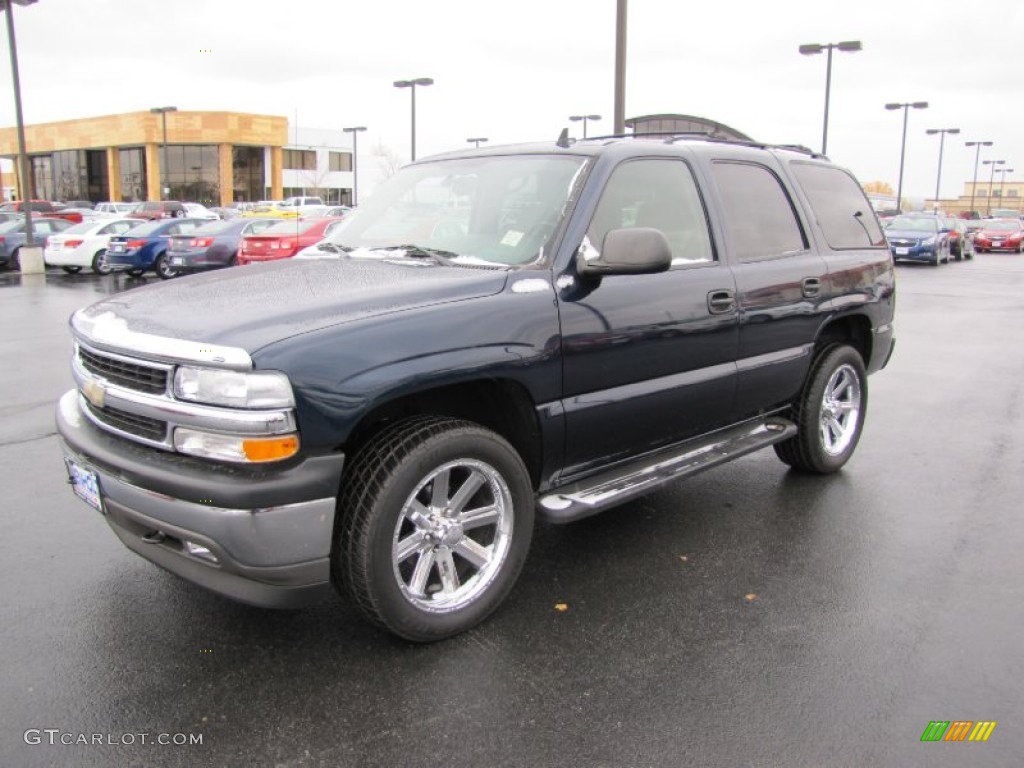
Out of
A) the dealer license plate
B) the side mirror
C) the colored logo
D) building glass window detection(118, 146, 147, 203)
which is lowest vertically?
the colored logo

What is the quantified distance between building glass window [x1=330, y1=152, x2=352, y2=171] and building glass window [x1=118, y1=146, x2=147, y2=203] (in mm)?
17411

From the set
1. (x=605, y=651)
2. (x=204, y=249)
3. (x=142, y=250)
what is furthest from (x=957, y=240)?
(x=605, y=651)

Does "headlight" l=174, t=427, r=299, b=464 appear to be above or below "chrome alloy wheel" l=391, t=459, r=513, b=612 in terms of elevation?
above

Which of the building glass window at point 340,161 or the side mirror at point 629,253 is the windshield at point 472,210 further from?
the building glass window at point 340,161

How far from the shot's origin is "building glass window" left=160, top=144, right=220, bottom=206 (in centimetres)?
7075


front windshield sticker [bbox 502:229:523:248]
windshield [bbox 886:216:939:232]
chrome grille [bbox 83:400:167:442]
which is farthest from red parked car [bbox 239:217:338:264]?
windshield [bbox 886:216:939:232]

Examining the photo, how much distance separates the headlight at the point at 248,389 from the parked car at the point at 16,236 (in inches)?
892

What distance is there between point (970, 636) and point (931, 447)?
3.10 m

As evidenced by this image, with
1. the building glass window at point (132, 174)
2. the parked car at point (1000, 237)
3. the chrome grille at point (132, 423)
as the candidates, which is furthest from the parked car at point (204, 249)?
the building glass window at point (132, 174)

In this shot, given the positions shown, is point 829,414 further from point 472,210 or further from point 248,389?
point 248,389

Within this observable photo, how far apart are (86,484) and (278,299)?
102 centimetres

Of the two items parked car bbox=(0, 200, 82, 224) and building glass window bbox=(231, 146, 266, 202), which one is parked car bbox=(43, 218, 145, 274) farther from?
building glass window bbox=(231, 146, 266, 202)

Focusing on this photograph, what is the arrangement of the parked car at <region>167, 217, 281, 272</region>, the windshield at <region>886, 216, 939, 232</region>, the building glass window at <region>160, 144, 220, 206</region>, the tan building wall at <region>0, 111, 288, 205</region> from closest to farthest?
the parked car at <region>167, 217, 281, 272</region>
the windshield at <region>886, 216, 939, 232</region>
the tan building wall at <region>0, 111, 288, 205</region>
the building glass window at <region>160, 144, 220, 206</region>

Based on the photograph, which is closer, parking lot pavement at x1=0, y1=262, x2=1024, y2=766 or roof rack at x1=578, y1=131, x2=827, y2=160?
parking lot pavement at x1=0, y1=262, x2=1024, y2=766
